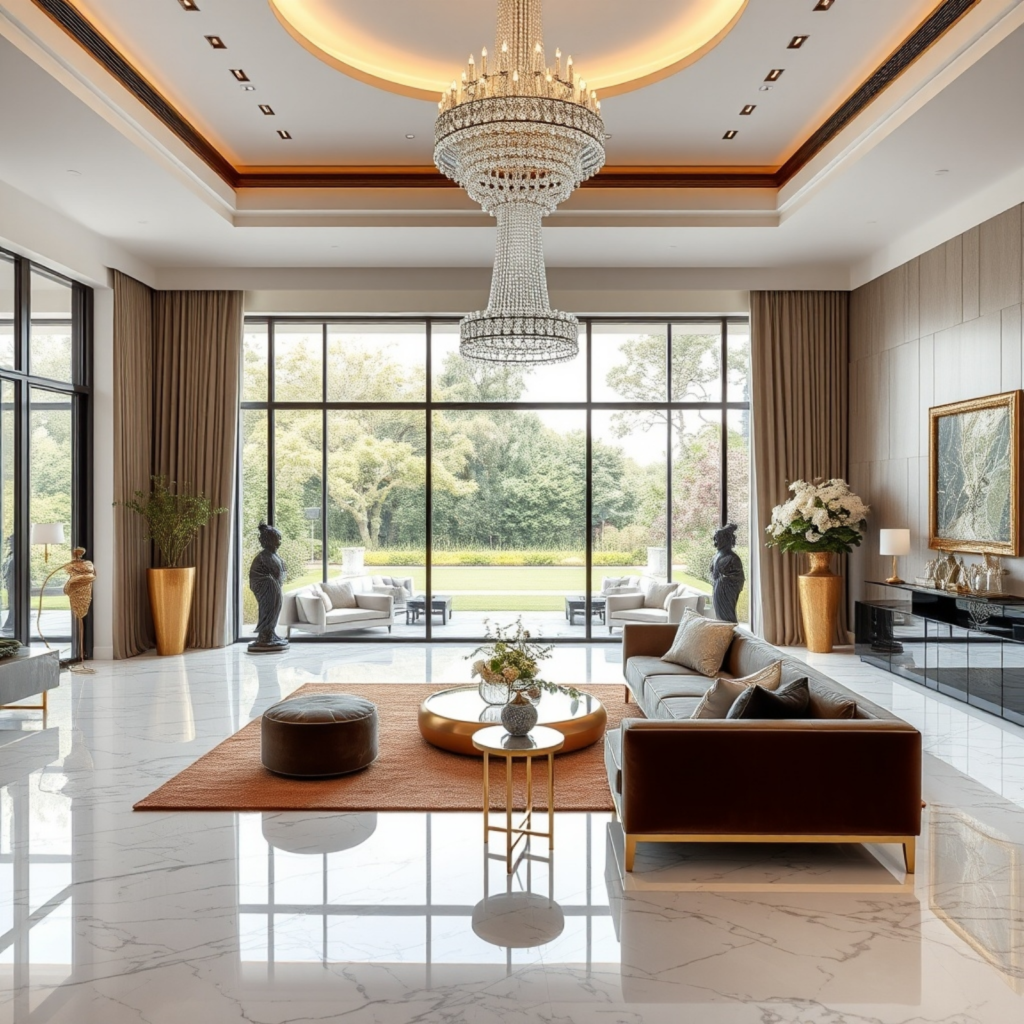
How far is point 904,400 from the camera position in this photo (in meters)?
8.76

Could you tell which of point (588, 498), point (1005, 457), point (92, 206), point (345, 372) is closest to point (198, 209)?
point (92, 206)

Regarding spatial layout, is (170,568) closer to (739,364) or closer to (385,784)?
(385,784)

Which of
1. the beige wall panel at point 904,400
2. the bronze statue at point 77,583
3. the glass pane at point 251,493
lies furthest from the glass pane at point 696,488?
the bronze statue at point 77,583

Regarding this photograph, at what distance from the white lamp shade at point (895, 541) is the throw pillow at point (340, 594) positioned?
5846mm

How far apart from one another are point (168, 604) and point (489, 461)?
3948 millimetres

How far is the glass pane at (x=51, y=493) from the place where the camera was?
8.24 m

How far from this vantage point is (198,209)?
25.5 feet

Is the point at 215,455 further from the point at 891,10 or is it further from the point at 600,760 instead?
the point at 891,10

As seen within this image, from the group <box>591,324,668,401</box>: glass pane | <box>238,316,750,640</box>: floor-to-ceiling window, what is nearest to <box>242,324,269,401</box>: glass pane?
<box>238,316,750,640</box>: floor-to-ceiling window

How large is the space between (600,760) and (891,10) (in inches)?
195

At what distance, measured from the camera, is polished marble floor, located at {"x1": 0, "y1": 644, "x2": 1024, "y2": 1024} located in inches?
110

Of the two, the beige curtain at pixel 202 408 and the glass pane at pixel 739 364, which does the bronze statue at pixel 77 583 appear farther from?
the glass pane at pixel 739 364

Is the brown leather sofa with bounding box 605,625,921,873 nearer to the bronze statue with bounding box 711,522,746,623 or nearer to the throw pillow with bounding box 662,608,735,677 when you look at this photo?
the throw pillow with bounding box 662,608,735,677

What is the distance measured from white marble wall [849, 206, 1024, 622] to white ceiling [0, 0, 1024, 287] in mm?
502
